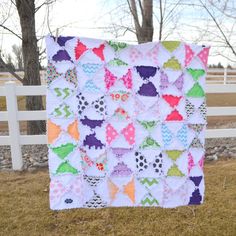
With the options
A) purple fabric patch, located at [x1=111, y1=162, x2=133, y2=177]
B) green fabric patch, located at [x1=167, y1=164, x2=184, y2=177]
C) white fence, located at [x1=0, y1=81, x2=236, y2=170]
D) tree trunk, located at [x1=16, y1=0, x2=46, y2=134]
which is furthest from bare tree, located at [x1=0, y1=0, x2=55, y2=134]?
green fabric patch, located at [x1=167, y1=164, x2=184, y2=177]

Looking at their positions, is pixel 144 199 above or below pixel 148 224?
above

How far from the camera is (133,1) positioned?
6961 millimetres

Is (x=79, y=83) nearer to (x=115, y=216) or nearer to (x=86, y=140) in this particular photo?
(x=86, y=140)

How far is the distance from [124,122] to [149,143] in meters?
0.22

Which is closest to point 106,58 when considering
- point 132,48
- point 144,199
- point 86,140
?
point 132,48

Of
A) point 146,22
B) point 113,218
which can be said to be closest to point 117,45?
point 113,218

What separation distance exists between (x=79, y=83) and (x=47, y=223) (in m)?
1.40

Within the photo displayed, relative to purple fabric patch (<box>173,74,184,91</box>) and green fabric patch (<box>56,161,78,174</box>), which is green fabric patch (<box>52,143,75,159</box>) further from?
purple fabric patch (<box>173,74,184,91</box>)

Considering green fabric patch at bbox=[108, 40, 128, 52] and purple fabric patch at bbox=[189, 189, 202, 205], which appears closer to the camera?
green fabric patch at bbox=[108, 40, 128, 52]

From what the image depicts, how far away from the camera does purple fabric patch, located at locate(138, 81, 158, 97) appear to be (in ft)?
6.66

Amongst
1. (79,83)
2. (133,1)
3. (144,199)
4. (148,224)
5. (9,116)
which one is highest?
(133,1)

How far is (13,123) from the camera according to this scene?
12.9ft

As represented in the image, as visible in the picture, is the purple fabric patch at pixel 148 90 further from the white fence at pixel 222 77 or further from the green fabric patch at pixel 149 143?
the white fence at pixel 222 77

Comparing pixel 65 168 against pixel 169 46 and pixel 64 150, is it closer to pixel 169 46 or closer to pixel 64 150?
pixel 64 150
